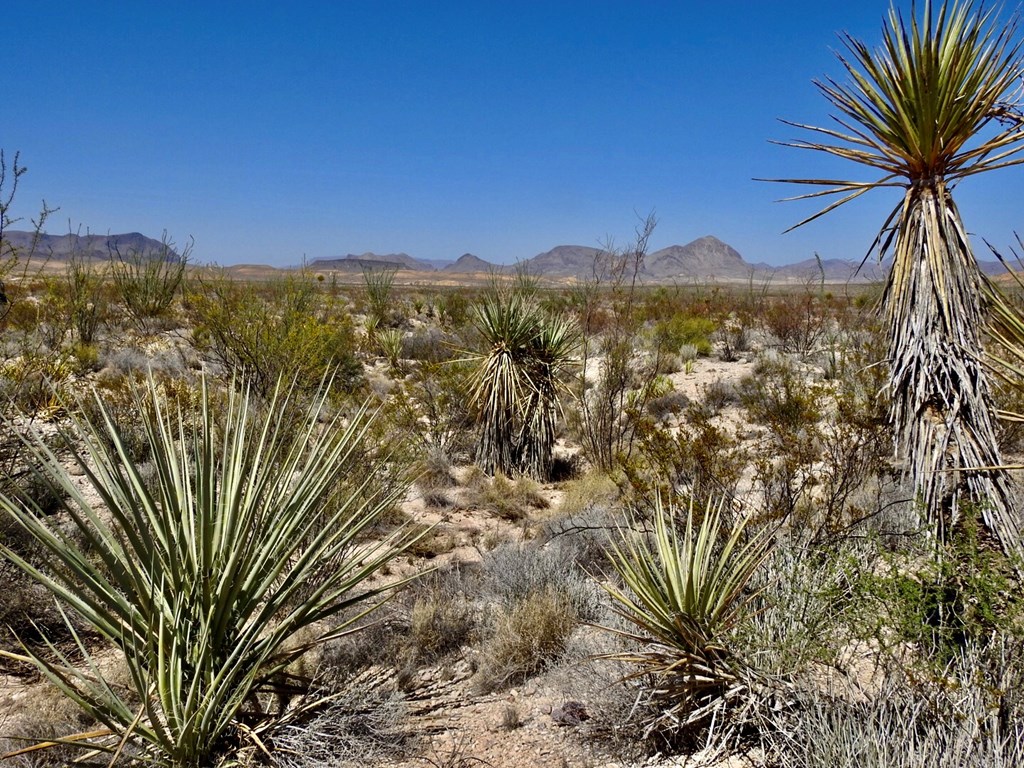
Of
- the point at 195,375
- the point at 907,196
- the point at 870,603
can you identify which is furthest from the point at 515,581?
the point at 195,375

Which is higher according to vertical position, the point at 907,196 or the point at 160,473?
the point at 907,196

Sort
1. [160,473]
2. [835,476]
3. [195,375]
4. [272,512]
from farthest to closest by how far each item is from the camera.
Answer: [195,375], [835,476], [272,512], [160,473]

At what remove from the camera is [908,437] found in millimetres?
3791

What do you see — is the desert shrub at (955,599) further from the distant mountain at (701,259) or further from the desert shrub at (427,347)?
the distant mountain at (701,259)

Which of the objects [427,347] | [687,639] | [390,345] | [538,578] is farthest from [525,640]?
[427,347]

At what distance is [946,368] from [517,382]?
5478 mm

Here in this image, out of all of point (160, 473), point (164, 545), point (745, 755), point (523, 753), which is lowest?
point (523, 753)

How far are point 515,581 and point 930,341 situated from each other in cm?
333

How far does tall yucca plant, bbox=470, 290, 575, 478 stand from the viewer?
8.49 m

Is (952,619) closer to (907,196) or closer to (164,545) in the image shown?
(907,196)

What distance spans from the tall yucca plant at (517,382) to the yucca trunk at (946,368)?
5262mm

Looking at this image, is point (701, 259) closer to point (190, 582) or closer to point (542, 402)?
point (542, 402)

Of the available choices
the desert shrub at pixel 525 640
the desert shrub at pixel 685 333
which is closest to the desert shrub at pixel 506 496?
the desert shrub at pixel 525 640

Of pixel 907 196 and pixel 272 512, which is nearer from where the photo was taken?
pixel 272 512
